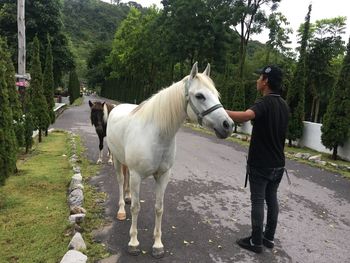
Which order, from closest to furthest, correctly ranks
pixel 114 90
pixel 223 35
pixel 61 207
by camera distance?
pixel 61 207 → pixel 223 35 → pixel 114 90

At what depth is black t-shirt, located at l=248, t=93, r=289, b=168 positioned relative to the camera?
390 centimetres

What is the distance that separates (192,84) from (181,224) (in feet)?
7.82

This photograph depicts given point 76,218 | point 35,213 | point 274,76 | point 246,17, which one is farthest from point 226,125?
point 246,17

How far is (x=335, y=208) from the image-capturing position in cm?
666

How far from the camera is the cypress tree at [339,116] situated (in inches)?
492

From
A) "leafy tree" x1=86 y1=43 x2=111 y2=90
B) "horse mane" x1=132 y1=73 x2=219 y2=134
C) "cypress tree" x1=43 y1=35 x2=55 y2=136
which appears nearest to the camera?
"horse mane" x1=132 y1=73 x2=219 y2=134

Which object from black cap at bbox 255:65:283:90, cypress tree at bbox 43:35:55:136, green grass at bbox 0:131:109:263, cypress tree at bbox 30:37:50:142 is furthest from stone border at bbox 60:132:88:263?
cypress tree at bbox 43:35:55:136

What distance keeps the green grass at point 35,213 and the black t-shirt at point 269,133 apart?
2.61 m

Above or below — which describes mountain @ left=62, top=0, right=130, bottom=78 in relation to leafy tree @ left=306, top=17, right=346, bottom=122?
above

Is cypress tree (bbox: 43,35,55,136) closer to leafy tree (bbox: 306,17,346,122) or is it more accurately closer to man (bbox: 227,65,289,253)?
man (bbox: 227,65,289,253)

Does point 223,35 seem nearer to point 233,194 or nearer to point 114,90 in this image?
point 233,194

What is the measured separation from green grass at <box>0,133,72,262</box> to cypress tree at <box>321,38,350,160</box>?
31.7 feet

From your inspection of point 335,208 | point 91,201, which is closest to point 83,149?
point 91,201

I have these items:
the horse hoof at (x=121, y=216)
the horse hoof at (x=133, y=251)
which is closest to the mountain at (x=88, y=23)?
the horse hoof at (x=121, y=216)
